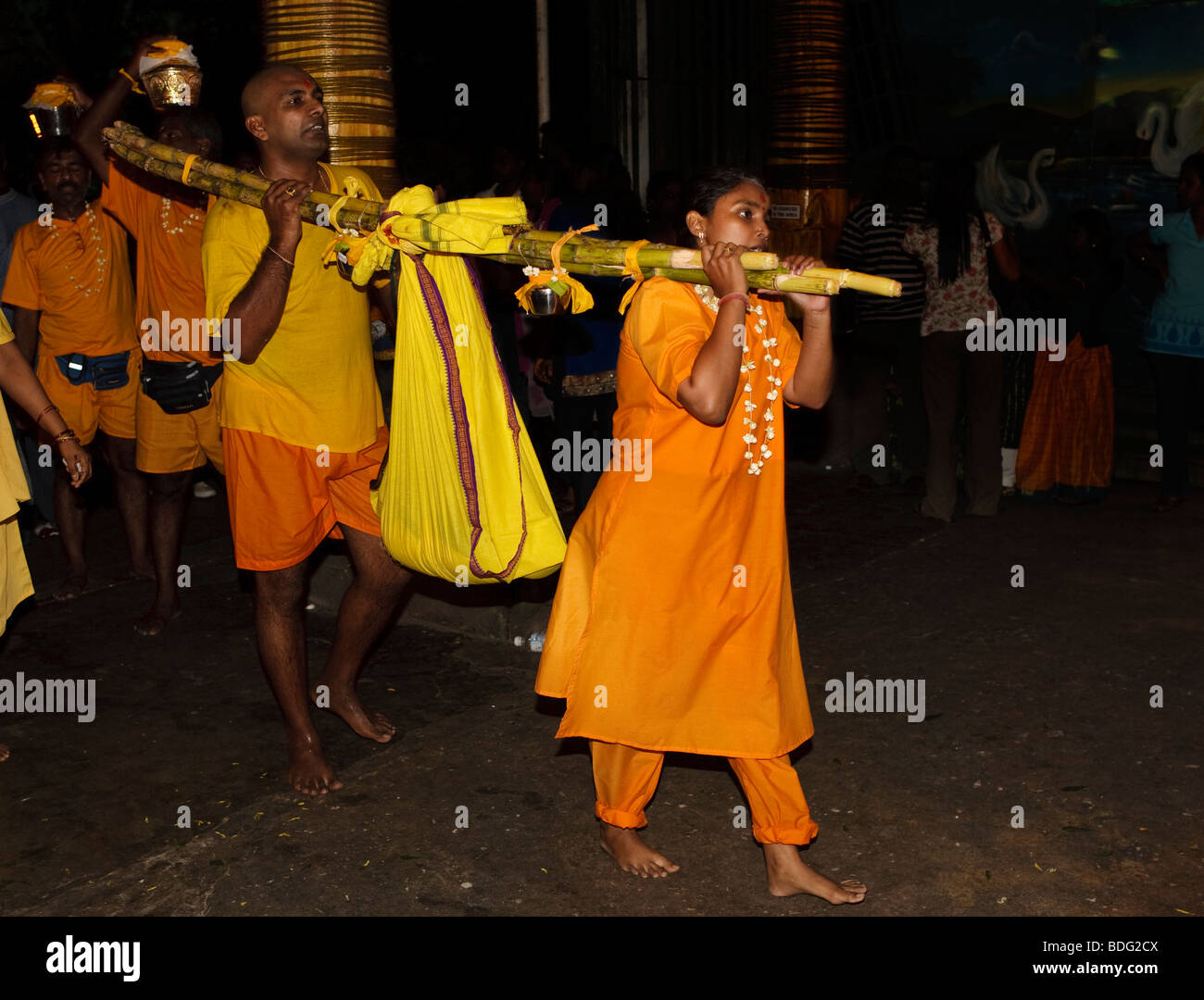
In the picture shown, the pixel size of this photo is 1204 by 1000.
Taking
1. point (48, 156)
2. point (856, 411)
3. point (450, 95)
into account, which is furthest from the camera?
point (450, 95)

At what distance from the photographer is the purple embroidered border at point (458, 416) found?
12.3 ft

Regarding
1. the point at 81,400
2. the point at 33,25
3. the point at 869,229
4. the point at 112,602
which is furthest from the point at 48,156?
the point at 33,25

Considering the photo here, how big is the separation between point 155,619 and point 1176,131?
7129 mm

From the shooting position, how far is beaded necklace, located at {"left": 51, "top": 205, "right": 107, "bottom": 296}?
6.41 m

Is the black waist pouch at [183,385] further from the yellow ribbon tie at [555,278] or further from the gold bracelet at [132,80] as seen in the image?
the yellow ribbon tie at [555,278]

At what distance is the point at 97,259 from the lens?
6477 mm

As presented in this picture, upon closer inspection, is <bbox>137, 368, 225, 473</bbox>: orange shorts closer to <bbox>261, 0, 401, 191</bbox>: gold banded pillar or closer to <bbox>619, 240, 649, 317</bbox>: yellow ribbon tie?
<bbox>261, 0, 401, 191</bbox>: gold banded pillar

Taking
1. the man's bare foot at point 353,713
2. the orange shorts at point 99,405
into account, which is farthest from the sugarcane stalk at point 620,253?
the orange shorts at point 99,405

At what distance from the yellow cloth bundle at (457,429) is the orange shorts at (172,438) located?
239cm

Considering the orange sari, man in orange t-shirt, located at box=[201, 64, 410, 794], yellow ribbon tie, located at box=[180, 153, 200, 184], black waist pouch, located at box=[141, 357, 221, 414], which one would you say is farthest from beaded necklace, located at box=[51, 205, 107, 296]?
the orange sari

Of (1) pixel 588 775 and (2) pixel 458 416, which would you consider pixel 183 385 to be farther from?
(1) pixel 588 775

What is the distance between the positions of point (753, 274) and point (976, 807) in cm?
191

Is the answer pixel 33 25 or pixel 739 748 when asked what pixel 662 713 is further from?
pixel 33 25

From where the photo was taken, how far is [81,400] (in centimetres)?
649
